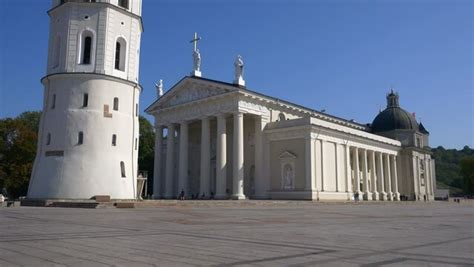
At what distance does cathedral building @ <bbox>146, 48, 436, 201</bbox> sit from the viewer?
5034cm

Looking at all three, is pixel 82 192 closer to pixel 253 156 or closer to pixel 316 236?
pixel 316 236

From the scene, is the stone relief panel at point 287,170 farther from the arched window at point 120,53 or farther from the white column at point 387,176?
the arched window at point 120,53

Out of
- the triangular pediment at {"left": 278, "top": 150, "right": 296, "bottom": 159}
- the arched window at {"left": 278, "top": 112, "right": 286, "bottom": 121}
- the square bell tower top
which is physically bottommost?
the triangular pediment at {"left": 278, "top": 150, "right": 296, "bottom": 159}

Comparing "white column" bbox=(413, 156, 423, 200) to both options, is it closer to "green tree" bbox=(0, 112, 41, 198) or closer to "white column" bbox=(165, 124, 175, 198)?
"white column" bbox=(165, 124, 175, 198)

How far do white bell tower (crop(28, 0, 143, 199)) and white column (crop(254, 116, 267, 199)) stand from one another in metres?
20.5

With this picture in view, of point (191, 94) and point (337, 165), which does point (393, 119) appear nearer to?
point (337, 165)

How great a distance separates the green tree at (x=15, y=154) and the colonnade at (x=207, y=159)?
16.7 meters

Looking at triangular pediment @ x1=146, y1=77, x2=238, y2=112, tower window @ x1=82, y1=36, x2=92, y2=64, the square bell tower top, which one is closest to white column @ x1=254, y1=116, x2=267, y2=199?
triangular pediment @ x1=146, y1=77, x2=238, y2=112

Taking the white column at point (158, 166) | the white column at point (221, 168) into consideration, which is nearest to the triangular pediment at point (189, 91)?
the white column at point (158, 166)

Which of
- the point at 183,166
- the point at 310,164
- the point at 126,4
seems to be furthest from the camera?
the point at 183,166

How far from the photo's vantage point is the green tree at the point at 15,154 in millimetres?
54344

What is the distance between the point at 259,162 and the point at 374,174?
22518mm

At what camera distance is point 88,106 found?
3216 centimetres

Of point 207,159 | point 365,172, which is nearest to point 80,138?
point 207,159
